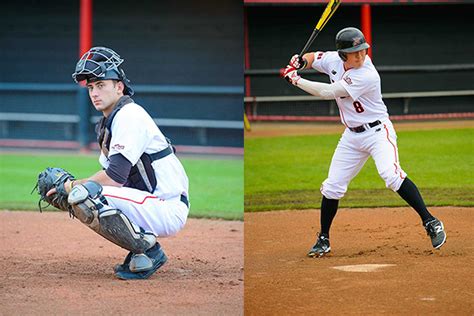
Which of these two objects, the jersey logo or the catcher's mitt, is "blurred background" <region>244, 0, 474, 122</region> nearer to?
the jersey logo

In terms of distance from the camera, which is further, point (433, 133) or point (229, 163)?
point (229, 163)

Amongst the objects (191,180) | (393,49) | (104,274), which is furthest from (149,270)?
(191,180)

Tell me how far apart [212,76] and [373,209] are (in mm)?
5437

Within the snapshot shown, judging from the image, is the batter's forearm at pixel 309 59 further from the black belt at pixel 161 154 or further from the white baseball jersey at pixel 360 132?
the black belt at pixel 161 154

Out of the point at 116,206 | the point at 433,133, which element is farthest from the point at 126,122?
the point at 433,133

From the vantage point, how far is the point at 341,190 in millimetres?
3398

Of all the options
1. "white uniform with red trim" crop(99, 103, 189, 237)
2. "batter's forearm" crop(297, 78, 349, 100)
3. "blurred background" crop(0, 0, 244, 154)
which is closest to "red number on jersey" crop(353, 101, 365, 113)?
"batter's forearm" crop(297, 78, 349, 100)

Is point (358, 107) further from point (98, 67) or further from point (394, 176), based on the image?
point (98, 67)

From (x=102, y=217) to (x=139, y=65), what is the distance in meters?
6.33

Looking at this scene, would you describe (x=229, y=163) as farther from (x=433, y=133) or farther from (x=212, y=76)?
(x=433, y=133)

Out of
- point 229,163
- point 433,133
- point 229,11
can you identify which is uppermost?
point 229,11

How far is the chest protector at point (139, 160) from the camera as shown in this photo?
2949mm

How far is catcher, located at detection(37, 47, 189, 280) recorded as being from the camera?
287 centimetres

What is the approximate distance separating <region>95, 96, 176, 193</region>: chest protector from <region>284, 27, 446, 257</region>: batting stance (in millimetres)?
544
